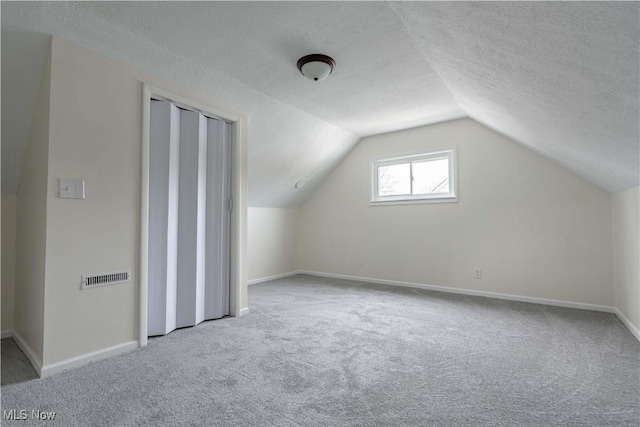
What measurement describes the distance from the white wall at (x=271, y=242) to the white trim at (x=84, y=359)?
2391 millimetres

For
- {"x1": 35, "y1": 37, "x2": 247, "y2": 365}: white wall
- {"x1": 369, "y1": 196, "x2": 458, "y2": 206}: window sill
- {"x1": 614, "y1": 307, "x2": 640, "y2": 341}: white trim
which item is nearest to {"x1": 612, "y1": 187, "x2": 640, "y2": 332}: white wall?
{"x1": 614, "y1": 307, "x2": 640, "y2": 341}: white trim

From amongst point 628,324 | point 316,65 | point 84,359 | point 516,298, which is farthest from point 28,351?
point 628,324

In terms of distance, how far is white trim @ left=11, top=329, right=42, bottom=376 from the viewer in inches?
73.6

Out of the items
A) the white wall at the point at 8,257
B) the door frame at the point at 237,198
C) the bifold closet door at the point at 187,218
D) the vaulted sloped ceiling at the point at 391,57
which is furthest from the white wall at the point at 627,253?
the white wall at the point at 8,257

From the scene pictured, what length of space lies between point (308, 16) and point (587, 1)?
4.80ft

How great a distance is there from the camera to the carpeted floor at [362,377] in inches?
57.4

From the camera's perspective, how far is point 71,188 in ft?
6.38

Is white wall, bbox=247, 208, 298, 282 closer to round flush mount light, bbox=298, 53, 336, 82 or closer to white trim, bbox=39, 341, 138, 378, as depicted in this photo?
white trim, bbox=39, 341, 138, 378

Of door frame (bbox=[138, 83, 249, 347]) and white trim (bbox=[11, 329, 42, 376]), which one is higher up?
door frame (bbox=[138, 83, 249, 347])

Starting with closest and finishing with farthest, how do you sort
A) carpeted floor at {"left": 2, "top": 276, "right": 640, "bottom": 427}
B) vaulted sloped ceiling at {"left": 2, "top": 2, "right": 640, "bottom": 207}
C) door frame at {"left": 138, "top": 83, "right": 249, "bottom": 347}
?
vaulted sloped ceiling at {"left": 2, "top": 2, "right": 640, "bottom": 207}
carpeted floor at {"left": 2, "top": 276, "right": 640, "bottom": 427}
door frame at {"left": 138, "top": 83, "right": 249, "bottom": 347}

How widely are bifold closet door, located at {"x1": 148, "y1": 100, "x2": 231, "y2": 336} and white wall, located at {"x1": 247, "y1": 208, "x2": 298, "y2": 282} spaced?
1669mm

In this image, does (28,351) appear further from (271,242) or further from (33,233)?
(271,242)

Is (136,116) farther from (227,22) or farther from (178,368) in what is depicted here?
(178,368)

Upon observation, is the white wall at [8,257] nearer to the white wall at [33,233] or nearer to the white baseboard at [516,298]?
the white wall at [33,233]
